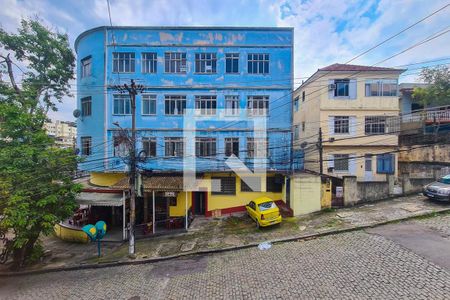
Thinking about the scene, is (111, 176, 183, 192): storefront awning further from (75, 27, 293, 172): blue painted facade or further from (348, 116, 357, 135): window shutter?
(348, 116, 357, 135): window shutter

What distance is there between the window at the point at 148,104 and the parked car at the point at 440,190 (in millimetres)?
18005

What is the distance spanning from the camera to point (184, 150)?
16.9 meters

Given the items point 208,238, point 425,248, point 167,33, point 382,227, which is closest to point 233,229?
point 208,238

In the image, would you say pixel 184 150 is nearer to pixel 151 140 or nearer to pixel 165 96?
pixel 151 140

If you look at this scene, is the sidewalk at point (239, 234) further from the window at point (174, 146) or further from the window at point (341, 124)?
the window at point (341, 124)

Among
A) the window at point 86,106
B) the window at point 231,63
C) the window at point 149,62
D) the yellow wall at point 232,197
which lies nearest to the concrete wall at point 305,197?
the yellow wall at point 232,197

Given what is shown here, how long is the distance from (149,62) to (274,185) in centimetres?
1278

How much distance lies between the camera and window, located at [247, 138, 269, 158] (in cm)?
1686

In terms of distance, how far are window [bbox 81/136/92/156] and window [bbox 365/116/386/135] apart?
2091cm

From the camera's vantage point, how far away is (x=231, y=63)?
16.7 meters

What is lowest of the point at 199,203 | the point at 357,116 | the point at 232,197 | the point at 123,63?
the point at 199,203

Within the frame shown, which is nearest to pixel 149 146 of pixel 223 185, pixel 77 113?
pixel 223 185

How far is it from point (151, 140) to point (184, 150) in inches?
98.2

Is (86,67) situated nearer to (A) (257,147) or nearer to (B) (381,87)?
(A) (257,147)
